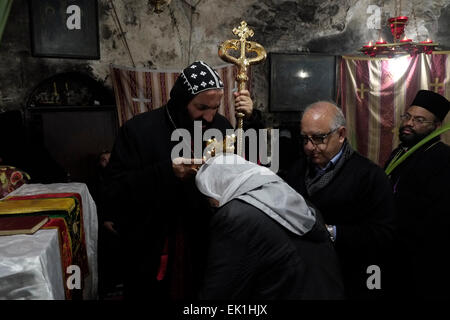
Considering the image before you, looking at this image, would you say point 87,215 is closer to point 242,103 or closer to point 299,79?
point 242,103

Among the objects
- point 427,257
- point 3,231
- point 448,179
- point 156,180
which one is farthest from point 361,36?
point 3,231

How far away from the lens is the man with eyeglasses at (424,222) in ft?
9.14

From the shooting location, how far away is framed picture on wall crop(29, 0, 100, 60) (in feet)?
15.3

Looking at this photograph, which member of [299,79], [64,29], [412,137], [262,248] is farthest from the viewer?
[299,79]

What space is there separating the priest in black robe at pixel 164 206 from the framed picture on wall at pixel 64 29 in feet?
10.7

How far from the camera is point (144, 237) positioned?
215 cm

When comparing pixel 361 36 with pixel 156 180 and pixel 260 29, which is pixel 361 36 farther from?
pixel 156 180

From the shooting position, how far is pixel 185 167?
1.90 metres

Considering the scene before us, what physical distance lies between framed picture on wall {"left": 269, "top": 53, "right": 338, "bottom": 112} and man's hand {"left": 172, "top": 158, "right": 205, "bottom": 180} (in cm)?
445

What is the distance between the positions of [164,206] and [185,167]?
1.25 ft

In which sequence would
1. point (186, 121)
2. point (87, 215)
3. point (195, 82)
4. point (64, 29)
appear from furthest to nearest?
point (64, 29) → point (87, 215) → point (186, 121) → point (195, 82)

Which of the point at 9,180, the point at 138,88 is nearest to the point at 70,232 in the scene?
the point at 9,180

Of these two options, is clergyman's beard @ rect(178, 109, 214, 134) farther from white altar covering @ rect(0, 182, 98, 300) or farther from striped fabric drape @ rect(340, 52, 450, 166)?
striped fabric drape @ rect(340, 52, 450, 166)

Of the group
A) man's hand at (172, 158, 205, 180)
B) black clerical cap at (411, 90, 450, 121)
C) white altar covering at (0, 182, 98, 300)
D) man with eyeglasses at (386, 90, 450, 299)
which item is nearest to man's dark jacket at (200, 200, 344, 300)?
man's hand at (172, 158, 205, 180)
